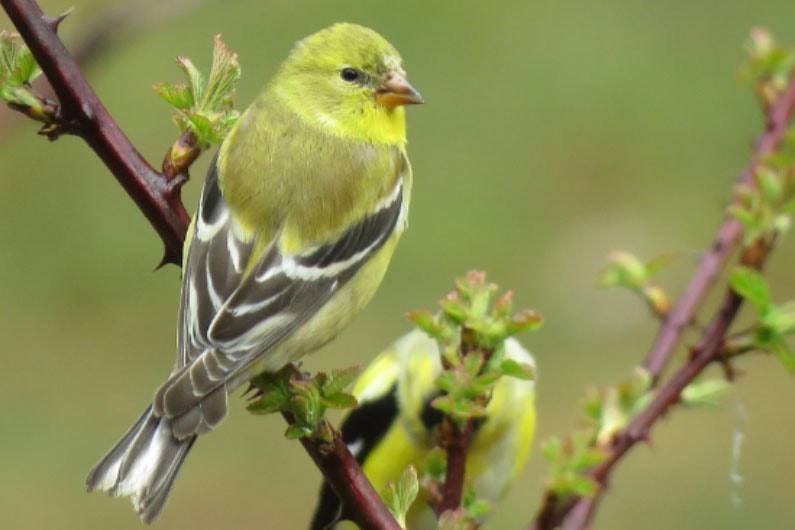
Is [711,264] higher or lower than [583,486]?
higher

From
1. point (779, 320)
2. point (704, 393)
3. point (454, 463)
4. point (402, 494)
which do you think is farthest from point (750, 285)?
point (402, 494)

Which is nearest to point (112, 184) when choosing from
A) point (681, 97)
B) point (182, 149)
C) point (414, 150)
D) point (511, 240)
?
point (414, 150)

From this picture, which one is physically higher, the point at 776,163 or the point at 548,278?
the point at 776,163

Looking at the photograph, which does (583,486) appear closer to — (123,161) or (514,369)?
(514,369)

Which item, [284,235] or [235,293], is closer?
[235,293]

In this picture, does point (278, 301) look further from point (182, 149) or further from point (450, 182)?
point (450, 182)

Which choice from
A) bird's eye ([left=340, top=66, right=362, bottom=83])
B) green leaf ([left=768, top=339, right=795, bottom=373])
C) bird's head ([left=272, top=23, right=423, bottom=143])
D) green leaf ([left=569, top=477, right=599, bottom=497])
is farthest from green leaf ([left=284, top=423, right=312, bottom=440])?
bird's eye ([left=340, top=66, right=362, bottom=83])

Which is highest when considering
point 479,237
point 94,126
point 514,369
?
point 94,126
